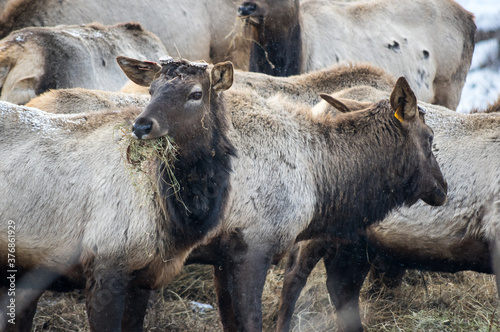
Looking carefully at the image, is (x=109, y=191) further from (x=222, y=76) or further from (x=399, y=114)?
(x=399, y=114)

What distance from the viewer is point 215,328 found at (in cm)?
561

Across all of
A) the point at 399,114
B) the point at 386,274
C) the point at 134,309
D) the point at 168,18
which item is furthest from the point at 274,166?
the point at 168,18

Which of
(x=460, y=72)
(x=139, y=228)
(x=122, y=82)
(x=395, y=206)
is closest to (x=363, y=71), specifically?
(x=395, y=206)

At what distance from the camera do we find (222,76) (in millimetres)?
4293

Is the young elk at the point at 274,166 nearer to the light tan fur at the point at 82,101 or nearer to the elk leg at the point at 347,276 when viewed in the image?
the elk leg at the point at 347,276

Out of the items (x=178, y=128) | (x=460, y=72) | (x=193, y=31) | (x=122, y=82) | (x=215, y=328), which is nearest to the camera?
(x=178, y=128)

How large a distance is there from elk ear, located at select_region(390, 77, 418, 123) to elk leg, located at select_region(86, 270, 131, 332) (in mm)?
2398

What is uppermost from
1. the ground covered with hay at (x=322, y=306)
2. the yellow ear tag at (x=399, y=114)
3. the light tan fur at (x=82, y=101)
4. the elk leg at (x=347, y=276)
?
the yellow ear tag at (x=399, y=114)

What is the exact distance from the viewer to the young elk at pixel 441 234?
17.3 feet

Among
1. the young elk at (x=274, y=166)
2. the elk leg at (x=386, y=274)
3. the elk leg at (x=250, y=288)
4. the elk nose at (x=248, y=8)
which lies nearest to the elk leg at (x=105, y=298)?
the young elk at (x=274, y=166)

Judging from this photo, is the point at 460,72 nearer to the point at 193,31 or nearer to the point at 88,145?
the point at 193,31

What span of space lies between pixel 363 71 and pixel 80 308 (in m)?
3.74

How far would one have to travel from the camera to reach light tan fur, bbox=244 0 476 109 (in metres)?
9.50

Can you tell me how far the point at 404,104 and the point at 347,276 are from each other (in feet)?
5.64
